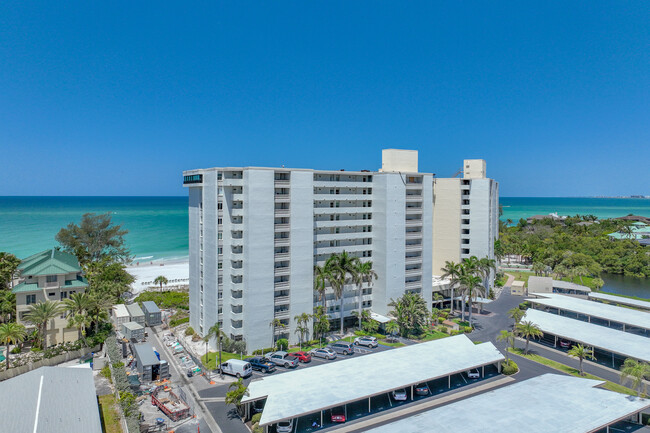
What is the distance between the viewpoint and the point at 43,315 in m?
45.1

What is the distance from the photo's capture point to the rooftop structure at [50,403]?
2617 cm

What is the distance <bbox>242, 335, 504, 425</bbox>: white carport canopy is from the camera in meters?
31.8

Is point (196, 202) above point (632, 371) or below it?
above

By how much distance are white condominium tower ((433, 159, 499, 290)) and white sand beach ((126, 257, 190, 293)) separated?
55.1 m

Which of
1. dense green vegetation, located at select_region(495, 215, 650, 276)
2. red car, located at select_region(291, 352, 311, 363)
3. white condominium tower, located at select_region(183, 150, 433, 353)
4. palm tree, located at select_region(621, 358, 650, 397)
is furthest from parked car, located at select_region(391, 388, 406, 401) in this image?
dense green vegetation, located at select_region(495, 215, 650, 276)

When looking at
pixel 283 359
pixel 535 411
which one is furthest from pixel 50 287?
pixel 535 411

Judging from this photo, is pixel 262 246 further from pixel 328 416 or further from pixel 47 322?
pixel 47 322

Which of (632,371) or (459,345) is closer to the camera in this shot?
(632,371)

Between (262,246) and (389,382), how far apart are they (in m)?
21.8

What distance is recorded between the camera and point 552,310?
63500 mm

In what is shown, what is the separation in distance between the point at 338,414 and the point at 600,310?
151 ft

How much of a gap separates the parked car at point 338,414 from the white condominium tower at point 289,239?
55.3 feet

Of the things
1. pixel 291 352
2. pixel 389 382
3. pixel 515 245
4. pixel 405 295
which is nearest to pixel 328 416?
pixel 389 382

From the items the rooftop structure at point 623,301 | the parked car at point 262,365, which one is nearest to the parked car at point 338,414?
the parked car at point 262,365
